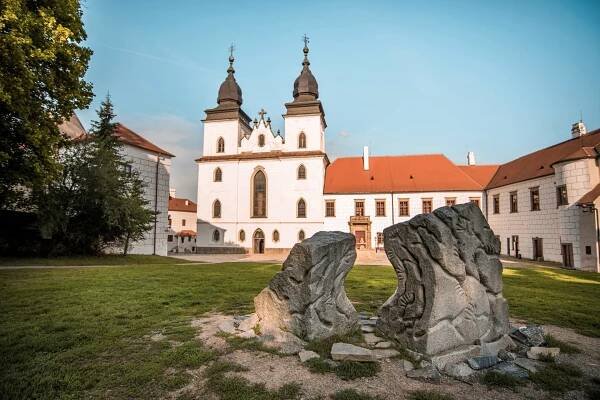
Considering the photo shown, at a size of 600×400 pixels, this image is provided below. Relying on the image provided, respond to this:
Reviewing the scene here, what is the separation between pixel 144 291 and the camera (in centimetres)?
1031

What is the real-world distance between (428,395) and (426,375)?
58 centimetres

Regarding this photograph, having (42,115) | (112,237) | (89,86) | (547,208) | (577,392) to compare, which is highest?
(89,86)

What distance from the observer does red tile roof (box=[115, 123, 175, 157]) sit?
2841 centimetres

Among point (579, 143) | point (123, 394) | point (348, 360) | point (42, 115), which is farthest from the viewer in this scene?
point (579, 143)

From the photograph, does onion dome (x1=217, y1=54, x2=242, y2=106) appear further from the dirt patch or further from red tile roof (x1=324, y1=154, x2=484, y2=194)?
the dirt patch

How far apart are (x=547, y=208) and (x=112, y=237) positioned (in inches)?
1196

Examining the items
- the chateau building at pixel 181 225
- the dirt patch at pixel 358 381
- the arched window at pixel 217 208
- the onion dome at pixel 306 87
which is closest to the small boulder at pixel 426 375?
the dirt patch at pixel 358 381

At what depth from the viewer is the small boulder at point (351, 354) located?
4.88 meters

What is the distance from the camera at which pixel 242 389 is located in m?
3.99

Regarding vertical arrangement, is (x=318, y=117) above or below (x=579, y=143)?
above

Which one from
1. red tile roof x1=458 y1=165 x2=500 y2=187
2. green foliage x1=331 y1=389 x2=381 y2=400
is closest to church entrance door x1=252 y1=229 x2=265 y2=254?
red tile roof x1=458 y1=165 x2=500 y2=187

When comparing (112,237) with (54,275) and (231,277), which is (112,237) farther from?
(231,277)

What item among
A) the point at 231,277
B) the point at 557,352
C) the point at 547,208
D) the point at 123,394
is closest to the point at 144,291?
the point at 231,277

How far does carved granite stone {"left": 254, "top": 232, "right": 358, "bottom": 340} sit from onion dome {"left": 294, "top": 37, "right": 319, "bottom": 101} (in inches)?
1301
